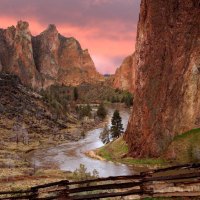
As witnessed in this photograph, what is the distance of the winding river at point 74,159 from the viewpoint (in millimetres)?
65938

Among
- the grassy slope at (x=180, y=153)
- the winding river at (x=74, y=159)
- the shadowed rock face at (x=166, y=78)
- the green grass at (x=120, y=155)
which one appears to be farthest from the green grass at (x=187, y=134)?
the winding river at (x=74, y=159)

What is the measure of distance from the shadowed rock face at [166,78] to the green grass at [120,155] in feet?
5.78

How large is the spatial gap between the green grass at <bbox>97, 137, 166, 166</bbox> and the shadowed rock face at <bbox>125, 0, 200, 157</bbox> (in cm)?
176

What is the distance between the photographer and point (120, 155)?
77.0m

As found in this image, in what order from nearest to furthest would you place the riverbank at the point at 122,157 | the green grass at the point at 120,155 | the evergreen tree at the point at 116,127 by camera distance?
the riverbank at the point at 122,157, the green grass at the point at 120,155, the evergreen tree at the point at 116,127

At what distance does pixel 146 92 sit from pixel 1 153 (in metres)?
38.9

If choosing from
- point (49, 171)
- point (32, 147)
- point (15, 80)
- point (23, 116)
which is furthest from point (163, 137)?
point (15, 80)

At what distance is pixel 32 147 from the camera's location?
363ft

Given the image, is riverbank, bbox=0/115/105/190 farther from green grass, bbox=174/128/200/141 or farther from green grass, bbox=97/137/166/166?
green grass, bbox=174/128/200/141

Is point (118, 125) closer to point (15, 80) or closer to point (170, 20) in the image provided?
point (170, 20)

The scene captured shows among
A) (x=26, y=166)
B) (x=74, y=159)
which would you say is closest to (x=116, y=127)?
(x=74, y=159)

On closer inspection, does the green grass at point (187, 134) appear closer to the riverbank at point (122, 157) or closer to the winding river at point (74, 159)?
the riverbank at point (122, 157)

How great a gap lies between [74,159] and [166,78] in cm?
2687

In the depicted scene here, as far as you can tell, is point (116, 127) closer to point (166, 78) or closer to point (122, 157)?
point (122, 157)
